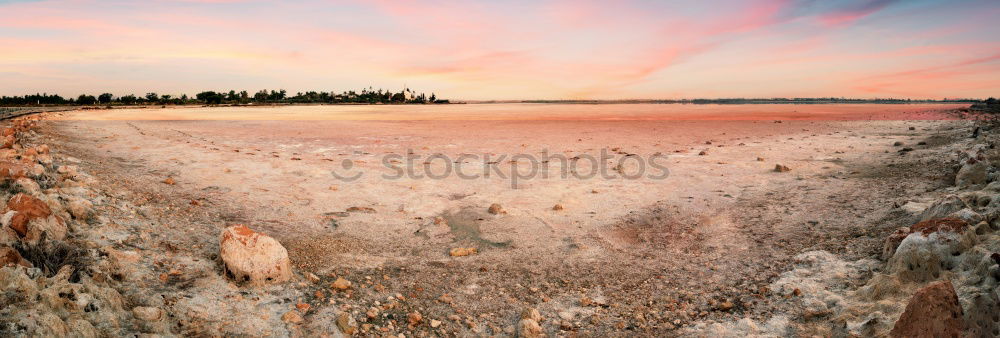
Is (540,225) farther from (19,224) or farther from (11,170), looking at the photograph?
(11,170)

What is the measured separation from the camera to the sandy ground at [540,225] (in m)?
4.02

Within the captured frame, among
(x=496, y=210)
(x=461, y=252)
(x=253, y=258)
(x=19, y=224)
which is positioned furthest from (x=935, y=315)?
(x=19, y=224)

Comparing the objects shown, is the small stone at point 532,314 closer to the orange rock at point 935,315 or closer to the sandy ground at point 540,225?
the sandy ground at point 540,225

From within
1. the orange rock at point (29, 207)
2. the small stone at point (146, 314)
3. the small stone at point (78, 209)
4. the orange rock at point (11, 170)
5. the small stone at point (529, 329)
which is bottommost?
the small stone at point (529, 329)

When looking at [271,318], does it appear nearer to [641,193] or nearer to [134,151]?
[641,193]

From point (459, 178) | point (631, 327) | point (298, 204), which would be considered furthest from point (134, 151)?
point (631, 327)

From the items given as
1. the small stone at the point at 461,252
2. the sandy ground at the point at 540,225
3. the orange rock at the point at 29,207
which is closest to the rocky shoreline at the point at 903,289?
the sandy ground at the point at 540,225

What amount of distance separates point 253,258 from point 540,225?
3.56 meters

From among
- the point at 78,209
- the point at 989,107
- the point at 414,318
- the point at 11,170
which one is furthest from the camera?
the point at 989,107

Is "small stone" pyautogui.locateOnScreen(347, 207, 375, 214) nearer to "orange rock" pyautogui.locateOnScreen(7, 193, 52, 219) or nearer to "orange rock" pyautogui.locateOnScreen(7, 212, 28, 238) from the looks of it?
"orange rock" pyautogui.locateOnScreen(7, 193, 52, 219)

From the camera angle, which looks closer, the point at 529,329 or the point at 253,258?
the point at 529,329

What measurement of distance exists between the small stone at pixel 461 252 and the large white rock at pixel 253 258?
174cm

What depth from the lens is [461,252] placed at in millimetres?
5188

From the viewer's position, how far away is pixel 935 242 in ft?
12.3
